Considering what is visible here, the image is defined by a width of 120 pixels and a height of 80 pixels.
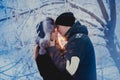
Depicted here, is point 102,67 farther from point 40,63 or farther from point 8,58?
point 40,63

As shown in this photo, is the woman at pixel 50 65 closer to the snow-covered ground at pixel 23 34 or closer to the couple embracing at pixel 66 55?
the couple embracing at pixel 66 55

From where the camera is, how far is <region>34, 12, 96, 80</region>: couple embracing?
1397 mm

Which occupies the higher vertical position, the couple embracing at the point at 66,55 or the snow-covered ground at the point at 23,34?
the couple embracing at the point at 66,55

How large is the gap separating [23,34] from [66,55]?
192cm

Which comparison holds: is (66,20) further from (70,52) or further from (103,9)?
(103,9)

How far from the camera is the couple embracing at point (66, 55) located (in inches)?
55.0

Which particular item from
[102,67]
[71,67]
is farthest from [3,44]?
[71,67]

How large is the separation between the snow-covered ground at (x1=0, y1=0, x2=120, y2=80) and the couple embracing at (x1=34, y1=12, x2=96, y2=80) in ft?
5.95

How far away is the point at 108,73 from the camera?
3.43 metres

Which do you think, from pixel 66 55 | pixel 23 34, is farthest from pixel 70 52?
pixel 23 34

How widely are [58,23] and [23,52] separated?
5.86ft

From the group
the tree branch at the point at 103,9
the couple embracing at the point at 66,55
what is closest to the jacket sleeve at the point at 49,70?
the couple embracing at the point at 66,55

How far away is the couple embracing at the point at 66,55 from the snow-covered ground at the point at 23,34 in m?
1.81

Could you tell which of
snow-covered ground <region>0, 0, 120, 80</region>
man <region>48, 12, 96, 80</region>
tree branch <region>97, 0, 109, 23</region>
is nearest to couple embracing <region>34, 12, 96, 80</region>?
man <region>48, 12, 96, 80</region>
